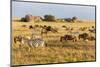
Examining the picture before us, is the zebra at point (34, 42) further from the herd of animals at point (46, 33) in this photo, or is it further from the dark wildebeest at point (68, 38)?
the dark wildebeest at point (68, 38)

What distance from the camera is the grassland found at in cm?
252

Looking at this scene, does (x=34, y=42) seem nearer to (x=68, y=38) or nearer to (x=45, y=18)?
(x=45, y=18)

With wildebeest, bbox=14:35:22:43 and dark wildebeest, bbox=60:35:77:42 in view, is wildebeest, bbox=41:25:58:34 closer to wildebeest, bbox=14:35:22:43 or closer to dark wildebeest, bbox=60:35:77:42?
dark wildebeest, bbox=60:35:77:42

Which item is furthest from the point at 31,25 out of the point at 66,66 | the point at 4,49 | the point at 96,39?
the point at 96,39

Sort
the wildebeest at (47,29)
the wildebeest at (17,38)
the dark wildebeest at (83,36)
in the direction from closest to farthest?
1. the wildebeest at (17,38)
2. the wildebeest at (47,29)
3. the dark wildebeest at (83,36)

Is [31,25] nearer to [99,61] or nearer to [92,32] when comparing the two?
[92,32]

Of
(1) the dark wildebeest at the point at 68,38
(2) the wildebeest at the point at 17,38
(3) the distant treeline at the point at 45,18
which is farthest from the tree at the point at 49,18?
(2) the wildebeest at the point at 17,38

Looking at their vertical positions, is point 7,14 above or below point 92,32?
above

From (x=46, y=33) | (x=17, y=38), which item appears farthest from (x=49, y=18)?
(x=17, y=38)

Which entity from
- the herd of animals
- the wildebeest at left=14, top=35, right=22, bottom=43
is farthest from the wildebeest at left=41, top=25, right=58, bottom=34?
the wildebeest at left=14, top=35, right=22, bottom=43

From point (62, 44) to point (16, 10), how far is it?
0.67 metres

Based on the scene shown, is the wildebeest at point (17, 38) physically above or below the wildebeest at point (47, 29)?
below

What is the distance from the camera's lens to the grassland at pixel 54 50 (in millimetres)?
2518

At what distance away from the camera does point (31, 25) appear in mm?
2578
